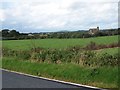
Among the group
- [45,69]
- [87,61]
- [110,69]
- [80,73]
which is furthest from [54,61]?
[110,69]

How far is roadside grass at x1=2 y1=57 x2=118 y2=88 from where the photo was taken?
12000 millimetres

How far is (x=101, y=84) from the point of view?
11.5 metres

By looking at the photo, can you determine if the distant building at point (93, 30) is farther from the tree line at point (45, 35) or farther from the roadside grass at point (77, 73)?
the roadside grass at point (77, 73)

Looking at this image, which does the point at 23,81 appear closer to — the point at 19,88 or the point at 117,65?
the point at 19,88

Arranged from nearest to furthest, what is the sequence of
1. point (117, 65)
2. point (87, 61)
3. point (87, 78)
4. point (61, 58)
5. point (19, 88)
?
point (19, 88)
point (87, 78)
point (117, 65)
point (87, 61)
point (61, 58)

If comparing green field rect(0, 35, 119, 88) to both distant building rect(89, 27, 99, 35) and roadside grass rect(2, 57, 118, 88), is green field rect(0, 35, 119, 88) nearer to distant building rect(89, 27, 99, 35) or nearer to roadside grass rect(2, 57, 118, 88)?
roadside grass rect(2, 57, 118, 88)

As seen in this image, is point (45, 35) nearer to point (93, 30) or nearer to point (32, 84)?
point (93, 30)

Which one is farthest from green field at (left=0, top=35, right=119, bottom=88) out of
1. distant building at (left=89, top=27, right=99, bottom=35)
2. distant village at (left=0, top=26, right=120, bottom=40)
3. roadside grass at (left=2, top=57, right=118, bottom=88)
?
distant village at (left=0, top=26, right=120, bottom=40)

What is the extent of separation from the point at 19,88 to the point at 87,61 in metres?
5.01

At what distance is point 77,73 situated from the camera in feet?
45.8

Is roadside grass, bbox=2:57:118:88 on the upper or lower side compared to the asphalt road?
upper

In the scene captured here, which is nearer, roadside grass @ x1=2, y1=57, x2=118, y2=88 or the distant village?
roadside grass @ x1=2, y1=57, x2=118, y2=88

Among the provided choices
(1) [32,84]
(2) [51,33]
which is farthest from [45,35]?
(1) [32,84]

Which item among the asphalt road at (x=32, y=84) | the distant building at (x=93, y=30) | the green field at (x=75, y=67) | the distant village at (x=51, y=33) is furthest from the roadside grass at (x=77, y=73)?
Answer: the distant village at (x=51, y=33)
